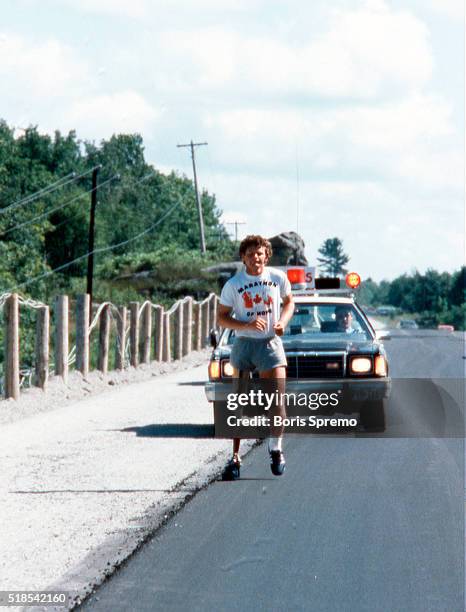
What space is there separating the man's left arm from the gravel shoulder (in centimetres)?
137

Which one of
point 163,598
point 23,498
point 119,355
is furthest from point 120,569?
point 119,355

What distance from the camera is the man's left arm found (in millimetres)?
9602

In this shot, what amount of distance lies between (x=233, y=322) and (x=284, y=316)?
37cm

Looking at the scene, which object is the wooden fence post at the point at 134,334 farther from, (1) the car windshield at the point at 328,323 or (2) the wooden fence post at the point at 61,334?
(1) the car windshield at the point at 328,323

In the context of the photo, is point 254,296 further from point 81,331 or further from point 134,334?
point 134,334

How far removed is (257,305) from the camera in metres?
9.62

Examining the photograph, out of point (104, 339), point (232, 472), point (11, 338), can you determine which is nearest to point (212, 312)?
point (104, 339)

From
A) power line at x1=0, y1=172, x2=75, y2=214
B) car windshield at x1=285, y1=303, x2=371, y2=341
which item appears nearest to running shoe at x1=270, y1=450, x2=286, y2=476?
car windshield at x1=285, y1=303, x2=371, y2=341

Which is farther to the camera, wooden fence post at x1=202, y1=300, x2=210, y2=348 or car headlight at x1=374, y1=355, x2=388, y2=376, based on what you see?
wooden fence post at x1=202, y1=300, x2=210, y2=348

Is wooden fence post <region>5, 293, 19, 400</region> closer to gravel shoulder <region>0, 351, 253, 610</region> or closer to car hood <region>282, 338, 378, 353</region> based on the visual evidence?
gravel shoulder <region>0, 351, 253, 610</region>

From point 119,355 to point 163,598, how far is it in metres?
20.4

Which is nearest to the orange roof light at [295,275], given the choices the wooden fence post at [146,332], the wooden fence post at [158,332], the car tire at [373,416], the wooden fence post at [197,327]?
the car tire at [373,416]

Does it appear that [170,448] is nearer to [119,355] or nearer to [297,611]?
[297,611]

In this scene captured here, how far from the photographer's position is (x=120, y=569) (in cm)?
707
